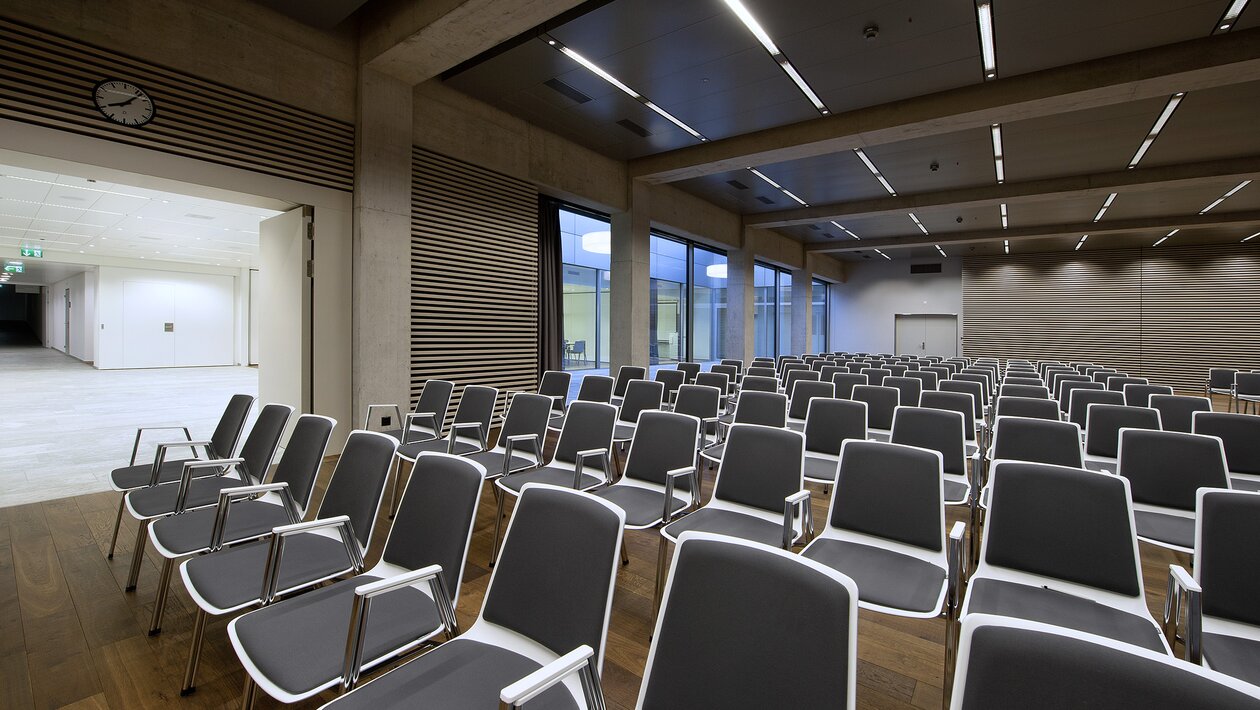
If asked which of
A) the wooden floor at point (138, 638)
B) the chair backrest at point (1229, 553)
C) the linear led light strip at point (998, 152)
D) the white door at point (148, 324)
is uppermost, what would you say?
the linear led light strip at point (998, 152)

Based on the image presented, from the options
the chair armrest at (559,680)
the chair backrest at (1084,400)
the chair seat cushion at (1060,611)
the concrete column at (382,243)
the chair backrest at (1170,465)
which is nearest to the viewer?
the chair armrest at (559,680)

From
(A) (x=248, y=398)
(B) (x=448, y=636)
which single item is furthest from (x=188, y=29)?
(B) (x=448, y=636)

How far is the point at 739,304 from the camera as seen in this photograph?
44.0 ft

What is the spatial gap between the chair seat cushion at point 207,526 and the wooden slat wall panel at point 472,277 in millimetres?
3619

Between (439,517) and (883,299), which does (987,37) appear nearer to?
(439,517)

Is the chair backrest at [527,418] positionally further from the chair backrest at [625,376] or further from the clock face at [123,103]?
the clock face at [123,103]

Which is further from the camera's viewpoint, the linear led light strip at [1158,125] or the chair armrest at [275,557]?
the linear led light strip at [1158,125]

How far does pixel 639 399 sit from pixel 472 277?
3.06 meters

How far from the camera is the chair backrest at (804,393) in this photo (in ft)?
17.7

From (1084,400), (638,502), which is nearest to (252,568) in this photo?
(638,502)

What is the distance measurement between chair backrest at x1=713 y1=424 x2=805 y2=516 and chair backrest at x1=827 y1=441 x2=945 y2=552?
0.22 metres

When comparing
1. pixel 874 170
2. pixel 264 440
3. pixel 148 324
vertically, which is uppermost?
pixel 874 170

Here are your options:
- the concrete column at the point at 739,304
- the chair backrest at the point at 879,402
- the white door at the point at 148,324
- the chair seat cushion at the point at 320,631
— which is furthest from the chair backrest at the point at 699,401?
the white door at the point at 148,324

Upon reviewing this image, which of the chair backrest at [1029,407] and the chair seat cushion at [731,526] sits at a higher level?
the chair backrest at [1029,407]
